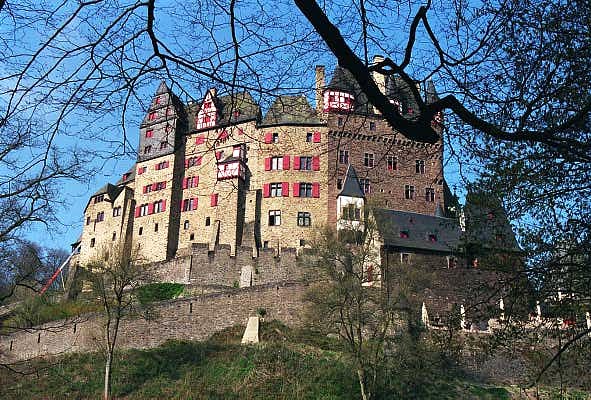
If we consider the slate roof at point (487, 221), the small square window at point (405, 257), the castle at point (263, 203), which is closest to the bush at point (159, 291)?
the castle at point (263, 203)

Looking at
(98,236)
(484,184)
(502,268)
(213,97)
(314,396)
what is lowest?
(314,396)

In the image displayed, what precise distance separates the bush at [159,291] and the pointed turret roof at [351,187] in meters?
10.7

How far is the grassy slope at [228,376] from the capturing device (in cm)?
2441

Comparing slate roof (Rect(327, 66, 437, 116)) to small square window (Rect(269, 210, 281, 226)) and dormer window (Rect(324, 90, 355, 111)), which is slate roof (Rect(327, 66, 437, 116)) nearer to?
dormer window (Rect(324, 90, 355, 111))

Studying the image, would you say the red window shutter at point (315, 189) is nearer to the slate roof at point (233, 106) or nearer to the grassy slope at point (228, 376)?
the grassy slope at point (228, 376)

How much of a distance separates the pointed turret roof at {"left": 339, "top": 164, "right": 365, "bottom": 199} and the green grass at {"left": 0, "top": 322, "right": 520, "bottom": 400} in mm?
12386

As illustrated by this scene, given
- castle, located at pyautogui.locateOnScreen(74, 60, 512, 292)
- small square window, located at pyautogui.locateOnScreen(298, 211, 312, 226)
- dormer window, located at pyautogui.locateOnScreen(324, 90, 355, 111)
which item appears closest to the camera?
dormer window, located at pyautogui.locateOnScreen(324, 90, 355, 111)

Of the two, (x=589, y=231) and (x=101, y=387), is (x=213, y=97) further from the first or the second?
(x=101, y=387)

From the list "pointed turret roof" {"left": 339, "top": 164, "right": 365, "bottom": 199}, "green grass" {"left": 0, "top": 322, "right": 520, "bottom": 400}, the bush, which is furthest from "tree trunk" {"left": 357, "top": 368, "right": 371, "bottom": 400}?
"pointed turret roof" {"left": 339, "top": 164, "right": 365, "bottom": 199}

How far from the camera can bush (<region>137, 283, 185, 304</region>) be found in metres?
34.8

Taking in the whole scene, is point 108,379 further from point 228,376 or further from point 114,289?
point 228,376

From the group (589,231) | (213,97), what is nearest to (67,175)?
(213,97)

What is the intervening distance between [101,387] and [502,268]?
21.5 m

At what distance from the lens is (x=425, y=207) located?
41.1 m
